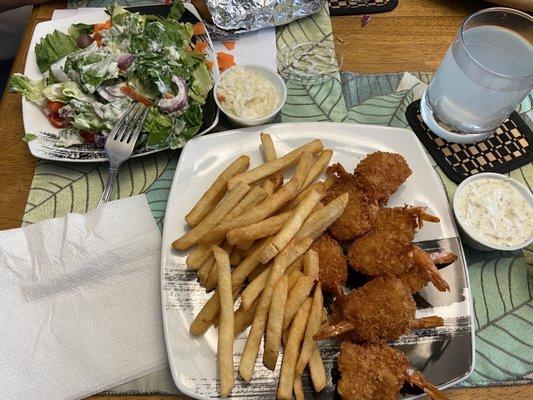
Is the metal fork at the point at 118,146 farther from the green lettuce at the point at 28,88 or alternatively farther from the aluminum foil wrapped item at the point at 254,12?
the aluminum foil wrapped item at the point at 254,12

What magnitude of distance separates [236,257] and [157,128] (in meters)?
0.65

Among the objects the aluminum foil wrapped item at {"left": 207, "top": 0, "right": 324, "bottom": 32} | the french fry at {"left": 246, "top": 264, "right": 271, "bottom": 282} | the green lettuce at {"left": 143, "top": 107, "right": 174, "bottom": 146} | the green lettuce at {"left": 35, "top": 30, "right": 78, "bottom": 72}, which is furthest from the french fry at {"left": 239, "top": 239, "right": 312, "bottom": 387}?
the green lettuce at {"left": 35, "top": 30, "right": 78, "bottom": 72}

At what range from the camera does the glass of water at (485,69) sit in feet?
5.74

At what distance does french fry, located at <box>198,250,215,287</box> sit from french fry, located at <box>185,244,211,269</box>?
0.04 feet

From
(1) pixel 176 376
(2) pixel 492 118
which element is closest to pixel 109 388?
(1) pixel 176 376

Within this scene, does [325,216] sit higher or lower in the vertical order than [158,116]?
lower

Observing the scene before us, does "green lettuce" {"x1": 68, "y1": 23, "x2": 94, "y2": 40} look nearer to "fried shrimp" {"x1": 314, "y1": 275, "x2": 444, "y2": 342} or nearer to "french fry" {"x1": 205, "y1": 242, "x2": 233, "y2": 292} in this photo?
"french fry" {"x1": 205, "y1": 242, "x2": 233, "y2": 292}

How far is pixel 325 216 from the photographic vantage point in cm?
155

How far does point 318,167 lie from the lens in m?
1.76

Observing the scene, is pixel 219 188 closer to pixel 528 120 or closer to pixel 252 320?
pixel 252 320

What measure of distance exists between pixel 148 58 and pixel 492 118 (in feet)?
4.82

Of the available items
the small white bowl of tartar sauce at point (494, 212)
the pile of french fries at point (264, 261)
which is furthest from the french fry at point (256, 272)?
the small white bowl of tartar sauce at point (494, 212)

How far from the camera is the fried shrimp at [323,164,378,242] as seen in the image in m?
1.62

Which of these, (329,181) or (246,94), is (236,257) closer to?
(329,181)
